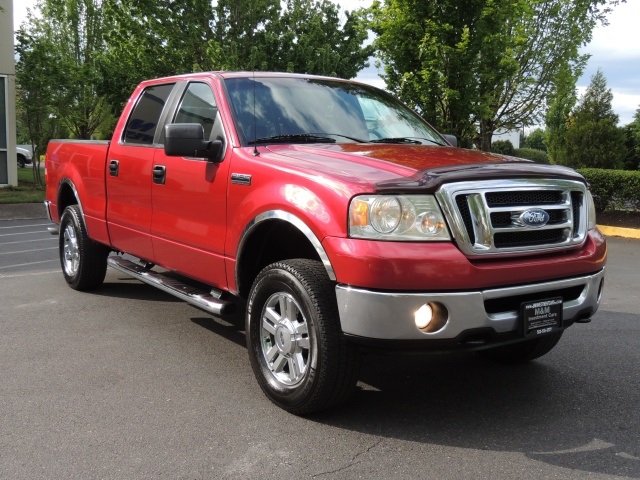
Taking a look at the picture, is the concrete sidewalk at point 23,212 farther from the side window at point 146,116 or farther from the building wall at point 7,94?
the side window at point 146,116

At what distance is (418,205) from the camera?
11.5 feet

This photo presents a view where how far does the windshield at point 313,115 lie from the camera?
15.5ft

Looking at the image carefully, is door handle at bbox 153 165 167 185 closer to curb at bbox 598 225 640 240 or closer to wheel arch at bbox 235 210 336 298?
wheel arch at bbox 235 210 336 298

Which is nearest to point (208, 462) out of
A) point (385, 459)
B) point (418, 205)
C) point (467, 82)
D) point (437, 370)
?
point (385, 459)

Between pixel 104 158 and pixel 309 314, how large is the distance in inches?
130

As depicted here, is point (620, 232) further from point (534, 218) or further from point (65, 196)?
point (534, 218)

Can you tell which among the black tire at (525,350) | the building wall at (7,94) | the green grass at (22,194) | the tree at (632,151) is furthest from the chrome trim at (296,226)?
the tree at (632,151)

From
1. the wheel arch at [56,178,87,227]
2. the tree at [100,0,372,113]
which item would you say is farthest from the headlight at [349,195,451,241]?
the tree at [100,0,372,113]

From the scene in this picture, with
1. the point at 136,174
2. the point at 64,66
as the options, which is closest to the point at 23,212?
the point at 64,66

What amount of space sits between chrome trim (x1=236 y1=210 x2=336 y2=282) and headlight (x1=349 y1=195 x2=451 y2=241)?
23cm

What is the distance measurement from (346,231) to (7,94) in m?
19.6

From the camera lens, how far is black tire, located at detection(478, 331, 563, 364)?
4.69 metres

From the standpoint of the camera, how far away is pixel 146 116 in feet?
19.3

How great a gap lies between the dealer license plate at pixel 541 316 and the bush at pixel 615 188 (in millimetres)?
11093
